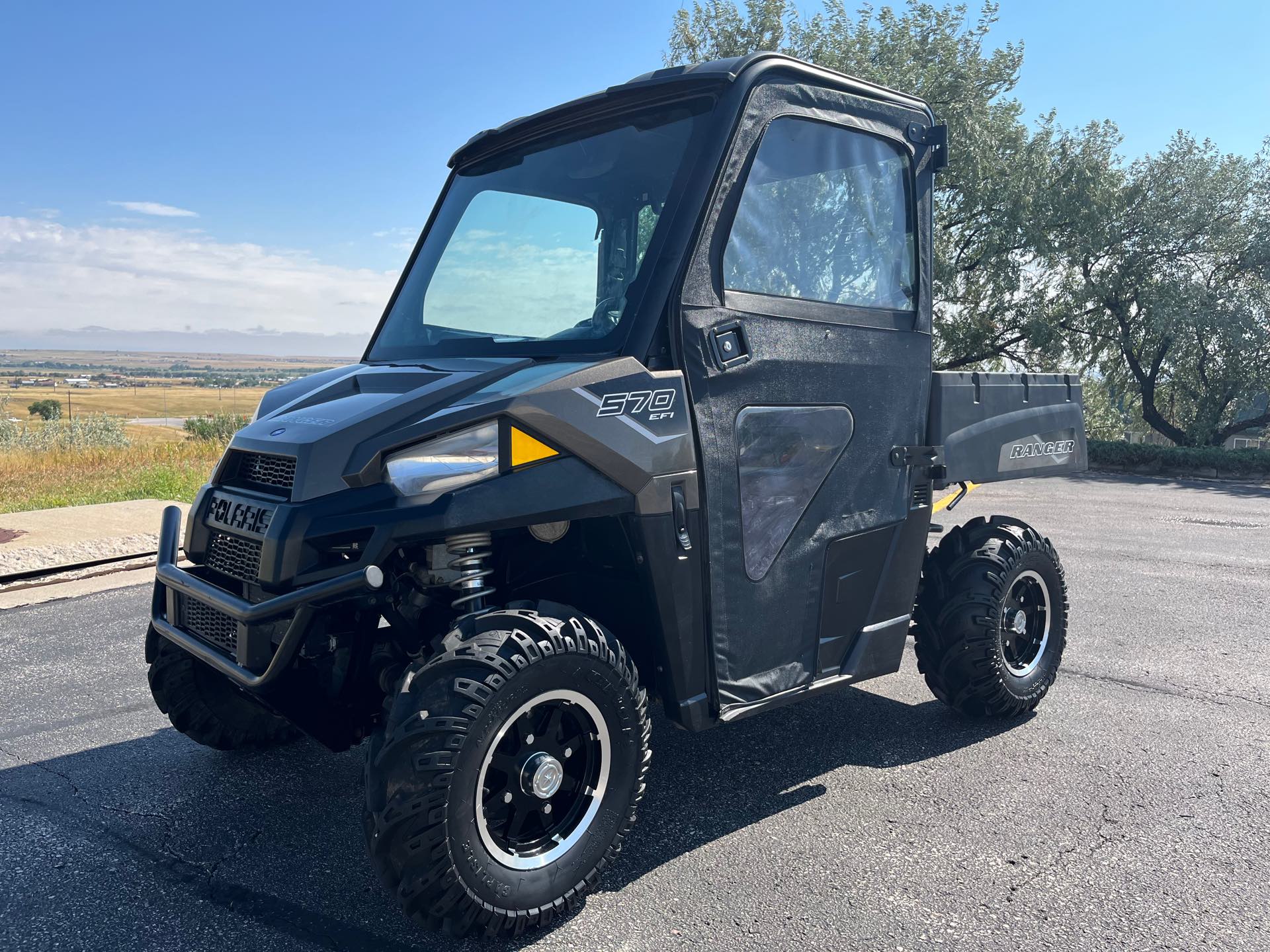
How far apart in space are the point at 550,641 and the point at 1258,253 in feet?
79.1

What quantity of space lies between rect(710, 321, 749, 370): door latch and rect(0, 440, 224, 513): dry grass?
1097 centimetres

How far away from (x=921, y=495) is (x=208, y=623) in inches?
103

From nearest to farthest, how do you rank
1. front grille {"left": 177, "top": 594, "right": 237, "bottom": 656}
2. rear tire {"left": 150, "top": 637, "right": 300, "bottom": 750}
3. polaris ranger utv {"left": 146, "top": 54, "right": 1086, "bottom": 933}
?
polaris ranger utv {"left": 146, "top": 54, "right": 1086, "bottom": 933}
front grille {"left": 177, "top": 594, "right": 237, "bottom": 656}
rear tire {"left": 150, "top": 637, "right": 300, "bottom": 750}

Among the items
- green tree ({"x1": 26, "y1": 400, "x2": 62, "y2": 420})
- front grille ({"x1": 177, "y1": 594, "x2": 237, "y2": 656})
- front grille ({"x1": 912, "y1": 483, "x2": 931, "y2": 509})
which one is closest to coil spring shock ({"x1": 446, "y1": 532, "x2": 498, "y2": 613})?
front grille ({"x1": 177, "y1": 594, "x2": 237, "y2": 656})

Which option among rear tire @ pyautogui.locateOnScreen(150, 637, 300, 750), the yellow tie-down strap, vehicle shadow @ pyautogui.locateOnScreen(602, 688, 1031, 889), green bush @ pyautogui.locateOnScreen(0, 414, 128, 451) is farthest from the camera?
green bush @ pyautogui.locateOnScreen(0, 414, 128, 451)

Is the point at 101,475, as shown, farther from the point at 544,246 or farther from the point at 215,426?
the point at 215,426

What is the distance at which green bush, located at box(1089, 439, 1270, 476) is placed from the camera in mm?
19234

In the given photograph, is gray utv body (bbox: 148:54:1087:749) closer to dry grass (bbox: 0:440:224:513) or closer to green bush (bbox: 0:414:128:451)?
dry grass (bbox: 0:440:224:513)

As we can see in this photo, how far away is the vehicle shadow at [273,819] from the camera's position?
2.76 metres

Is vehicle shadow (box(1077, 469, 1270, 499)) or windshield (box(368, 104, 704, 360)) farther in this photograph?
vehicle shadow (box(1077, 469, 1270, 499))

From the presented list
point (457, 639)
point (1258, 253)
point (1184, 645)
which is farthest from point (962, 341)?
point (457, 639)

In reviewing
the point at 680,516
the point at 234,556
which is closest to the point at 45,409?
the point at 234,556

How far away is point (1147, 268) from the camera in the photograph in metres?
22.8

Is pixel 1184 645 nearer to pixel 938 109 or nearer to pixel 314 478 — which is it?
pixel 314 478
